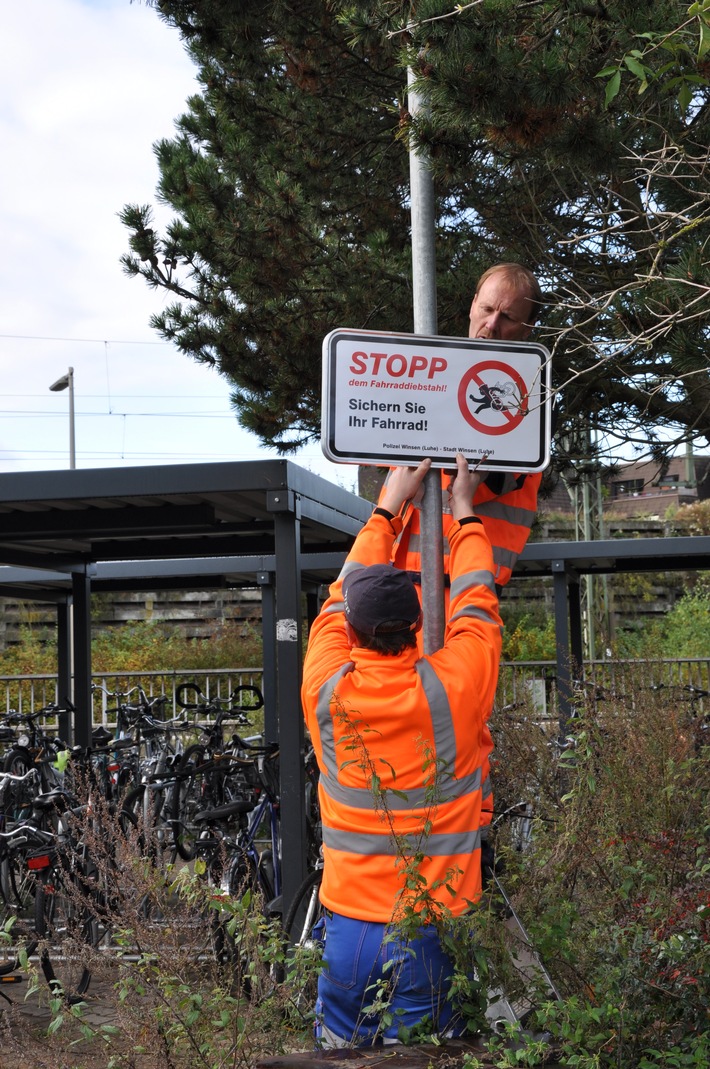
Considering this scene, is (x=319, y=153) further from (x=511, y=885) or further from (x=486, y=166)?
(x=511, y=885)

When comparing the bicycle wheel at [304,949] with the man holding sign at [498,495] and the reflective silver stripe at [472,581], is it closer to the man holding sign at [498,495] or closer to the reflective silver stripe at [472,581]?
the man holding sign at [498,495]

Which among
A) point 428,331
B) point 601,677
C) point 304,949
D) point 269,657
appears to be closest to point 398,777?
point 304,949

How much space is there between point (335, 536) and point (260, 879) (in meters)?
2.82

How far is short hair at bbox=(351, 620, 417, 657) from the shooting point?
9.32 ft

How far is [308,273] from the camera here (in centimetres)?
804

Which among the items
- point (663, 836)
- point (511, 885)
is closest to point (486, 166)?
point (663, 836)

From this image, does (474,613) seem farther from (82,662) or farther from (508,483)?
(82,662)

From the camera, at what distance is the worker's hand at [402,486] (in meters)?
3.02

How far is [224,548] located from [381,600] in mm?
7095

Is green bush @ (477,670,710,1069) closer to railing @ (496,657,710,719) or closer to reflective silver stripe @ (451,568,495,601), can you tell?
reflective silver stripe @ (451,568,495,601)

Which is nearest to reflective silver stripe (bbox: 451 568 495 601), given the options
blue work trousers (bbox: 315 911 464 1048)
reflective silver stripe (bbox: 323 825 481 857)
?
reflective silver stripe (bbox: 323 825 481 857)

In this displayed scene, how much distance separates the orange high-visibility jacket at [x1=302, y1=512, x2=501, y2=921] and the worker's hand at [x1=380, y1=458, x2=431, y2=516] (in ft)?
0.34

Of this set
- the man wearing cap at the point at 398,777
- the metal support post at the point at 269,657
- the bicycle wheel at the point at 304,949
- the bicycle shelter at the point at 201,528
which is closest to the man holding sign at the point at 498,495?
the man wearing cap at the point at 398,777

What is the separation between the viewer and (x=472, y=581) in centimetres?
299
